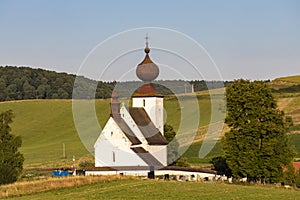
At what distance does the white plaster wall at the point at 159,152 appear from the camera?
59.5 metres

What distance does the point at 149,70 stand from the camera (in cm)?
6247

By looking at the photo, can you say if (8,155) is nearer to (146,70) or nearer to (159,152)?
(159,152)

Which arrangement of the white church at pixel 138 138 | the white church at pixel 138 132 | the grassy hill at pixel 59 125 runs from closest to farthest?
the white church at pixel 138 138, the white church at pixel 138 132, the grassy hill at pixel 59 125

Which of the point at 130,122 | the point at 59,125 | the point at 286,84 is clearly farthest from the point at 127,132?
the point at 286,84

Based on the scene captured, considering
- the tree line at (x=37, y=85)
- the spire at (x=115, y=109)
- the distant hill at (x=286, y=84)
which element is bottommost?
the spire at (x=115, y=109)

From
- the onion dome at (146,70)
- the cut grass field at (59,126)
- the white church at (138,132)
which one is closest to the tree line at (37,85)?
the cut grass field at (59,126)

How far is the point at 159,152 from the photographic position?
60.1 metres

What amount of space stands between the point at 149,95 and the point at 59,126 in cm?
4774

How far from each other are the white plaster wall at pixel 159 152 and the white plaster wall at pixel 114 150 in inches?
116

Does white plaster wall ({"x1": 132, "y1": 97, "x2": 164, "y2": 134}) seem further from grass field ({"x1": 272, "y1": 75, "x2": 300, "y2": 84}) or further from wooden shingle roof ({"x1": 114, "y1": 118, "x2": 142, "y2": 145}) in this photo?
grass field ({"x1": 272, "y1": 75, "x2": 300, "y2": 84})

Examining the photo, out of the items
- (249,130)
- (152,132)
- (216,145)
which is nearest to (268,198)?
(249,130)

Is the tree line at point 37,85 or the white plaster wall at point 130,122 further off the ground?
the tree line at point 37,85

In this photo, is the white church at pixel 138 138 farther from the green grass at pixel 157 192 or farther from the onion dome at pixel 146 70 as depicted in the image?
the green grass at pixel 157 192

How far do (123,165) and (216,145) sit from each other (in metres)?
23.1
